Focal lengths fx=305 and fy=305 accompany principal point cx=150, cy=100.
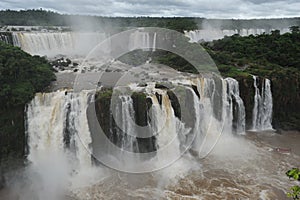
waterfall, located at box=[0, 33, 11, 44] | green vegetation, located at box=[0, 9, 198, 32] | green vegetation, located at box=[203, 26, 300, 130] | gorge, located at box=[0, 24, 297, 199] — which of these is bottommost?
gorge, located at box=[0, 24, 297, 199]

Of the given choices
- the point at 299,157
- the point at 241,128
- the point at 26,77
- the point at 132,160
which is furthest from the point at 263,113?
the point at 26,77

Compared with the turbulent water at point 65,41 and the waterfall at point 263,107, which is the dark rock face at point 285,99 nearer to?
the waterfall at point 263,107

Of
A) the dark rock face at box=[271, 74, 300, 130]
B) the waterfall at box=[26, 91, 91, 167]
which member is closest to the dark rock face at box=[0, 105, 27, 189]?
the waterfall at box=[26, 91, 91, 167]

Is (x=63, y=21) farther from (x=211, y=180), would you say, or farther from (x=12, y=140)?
(x=211, y=180)

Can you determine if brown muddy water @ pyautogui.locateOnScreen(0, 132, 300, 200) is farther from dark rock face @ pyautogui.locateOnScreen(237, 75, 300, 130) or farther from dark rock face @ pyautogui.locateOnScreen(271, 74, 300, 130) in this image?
dark rock face @ pyautogui.locateOnScreen(271, 74, 300, 130)

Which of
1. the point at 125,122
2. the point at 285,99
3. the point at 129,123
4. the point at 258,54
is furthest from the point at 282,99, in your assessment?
the point at 125,122

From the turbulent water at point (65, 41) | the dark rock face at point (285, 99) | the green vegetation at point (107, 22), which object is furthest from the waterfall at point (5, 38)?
the dark rock face at point (285, 99)
